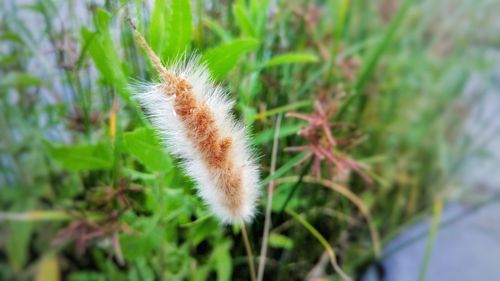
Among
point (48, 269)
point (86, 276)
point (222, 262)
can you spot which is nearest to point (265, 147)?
point (222, 262)

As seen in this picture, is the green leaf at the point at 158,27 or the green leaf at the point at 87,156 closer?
the green leaf at the point at 158,27

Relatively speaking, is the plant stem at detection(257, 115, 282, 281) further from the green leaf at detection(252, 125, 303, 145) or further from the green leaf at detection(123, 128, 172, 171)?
the green leaf at detection(123, 128, 172, 171)

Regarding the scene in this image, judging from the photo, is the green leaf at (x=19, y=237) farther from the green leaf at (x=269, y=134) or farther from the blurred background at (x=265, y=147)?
the green leaf at (x=269, y=134)

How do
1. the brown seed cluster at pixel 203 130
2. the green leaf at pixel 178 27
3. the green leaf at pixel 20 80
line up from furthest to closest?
the green leaf at pixel 20 80 → the green leaf at pixel 178 27 → the brown seed cluster at pixel 203 130

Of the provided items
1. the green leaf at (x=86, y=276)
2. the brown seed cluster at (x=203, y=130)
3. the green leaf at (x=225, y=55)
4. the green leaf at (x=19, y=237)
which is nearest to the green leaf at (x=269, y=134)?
Result: the green leaf at (x=225, y=55)

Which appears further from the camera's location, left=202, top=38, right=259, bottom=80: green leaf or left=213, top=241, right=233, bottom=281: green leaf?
left=213, top=241, right=233, bottom=281: green leaf

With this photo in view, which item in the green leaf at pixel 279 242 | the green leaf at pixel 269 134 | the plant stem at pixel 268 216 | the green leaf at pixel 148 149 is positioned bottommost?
the green leaf at pixel 279 242

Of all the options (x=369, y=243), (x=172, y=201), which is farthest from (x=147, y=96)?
(x=369, y=243)

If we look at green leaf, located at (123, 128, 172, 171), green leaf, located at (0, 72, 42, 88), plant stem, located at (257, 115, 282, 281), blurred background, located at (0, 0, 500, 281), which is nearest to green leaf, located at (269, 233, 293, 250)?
blurred background, located at (0, 0, 500, 281)
